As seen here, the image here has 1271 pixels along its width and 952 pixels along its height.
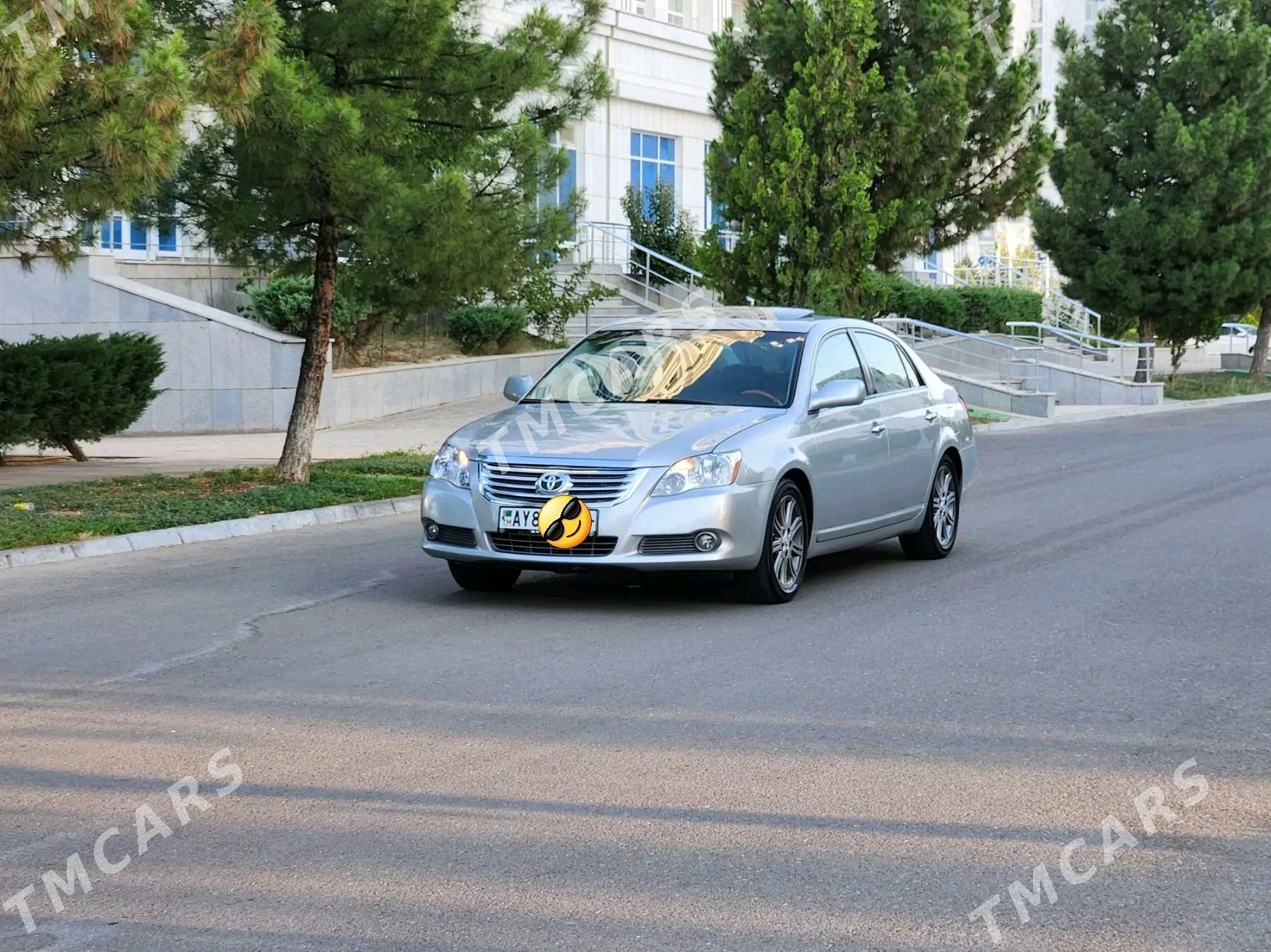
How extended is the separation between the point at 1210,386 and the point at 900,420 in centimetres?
3341

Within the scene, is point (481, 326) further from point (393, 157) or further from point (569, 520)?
point (569, 520)

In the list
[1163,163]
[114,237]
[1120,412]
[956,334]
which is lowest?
[1120,412]

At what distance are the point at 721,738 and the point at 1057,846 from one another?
1670 mm

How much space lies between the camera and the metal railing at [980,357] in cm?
3519

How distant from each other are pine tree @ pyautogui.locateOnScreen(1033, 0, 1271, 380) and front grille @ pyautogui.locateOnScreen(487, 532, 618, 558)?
3098 cm

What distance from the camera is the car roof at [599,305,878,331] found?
11.3 metres

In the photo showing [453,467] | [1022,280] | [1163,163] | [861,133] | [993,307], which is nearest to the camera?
[453,467]

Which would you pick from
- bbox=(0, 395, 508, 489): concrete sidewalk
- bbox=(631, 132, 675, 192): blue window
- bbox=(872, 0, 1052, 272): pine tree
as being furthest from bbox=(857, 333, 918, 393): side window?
bbox=(631, 132, 675, 192): blue window

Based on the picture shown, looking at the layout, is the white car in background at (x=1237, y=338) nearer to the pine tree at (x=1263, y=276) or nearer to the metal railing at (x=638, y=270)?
the pine tree at (x=1263, y=276)

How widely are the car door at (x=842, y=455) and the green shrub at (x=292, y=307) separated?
52.2 ft

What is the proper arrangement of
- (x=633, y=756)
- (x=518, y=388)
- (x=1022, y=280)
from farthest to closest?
(x=1022, y=280) < (x=518, y=388) < (x=633, y=756)

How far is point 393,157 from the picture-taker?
1591 cm

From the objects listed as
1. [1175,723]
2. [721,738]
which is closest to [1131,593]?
[1175,723]

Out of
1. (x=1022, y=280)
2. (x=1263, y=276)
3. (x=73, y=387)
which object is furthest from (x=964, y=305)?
(x=73, y=387)
